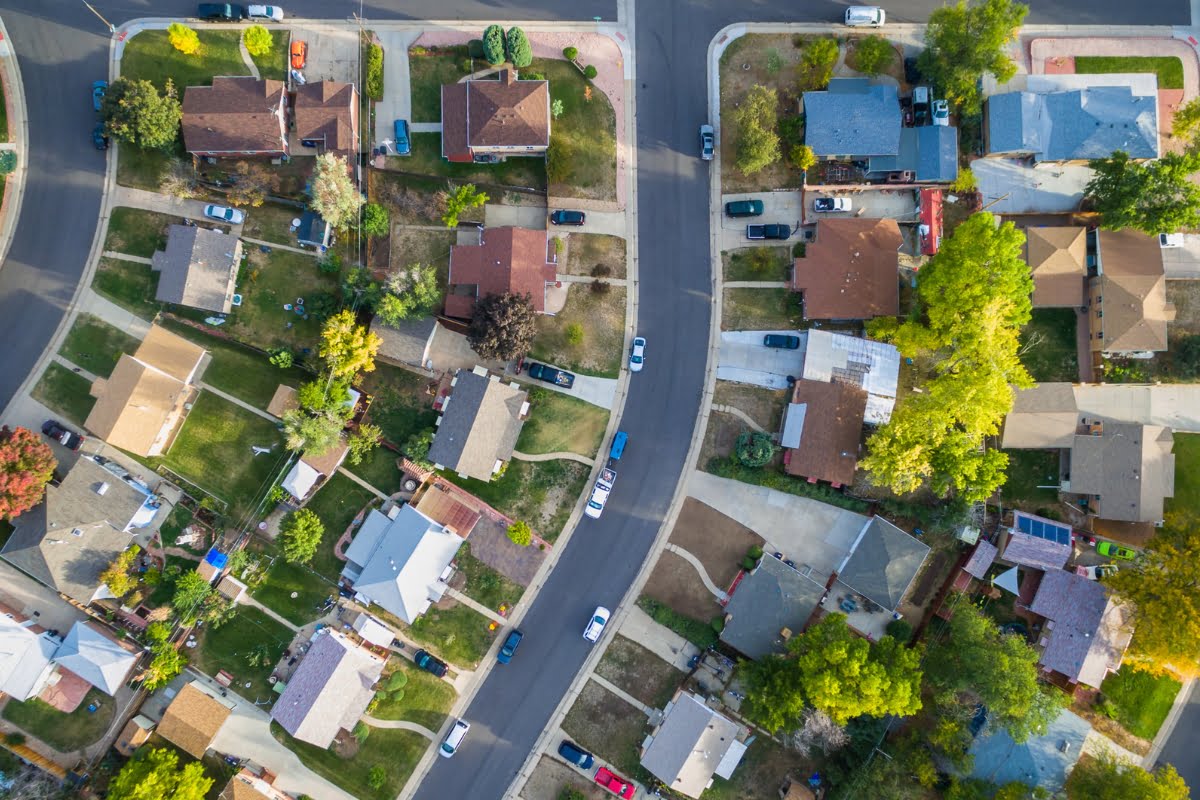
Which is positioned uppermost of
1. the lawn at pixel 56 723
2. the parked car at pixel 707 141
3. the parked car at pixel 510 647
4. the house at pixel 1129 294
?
the parked car at pixel 707 141

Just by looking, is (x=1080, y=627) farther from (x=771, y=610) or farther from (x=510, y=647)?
(x=510, y=647)

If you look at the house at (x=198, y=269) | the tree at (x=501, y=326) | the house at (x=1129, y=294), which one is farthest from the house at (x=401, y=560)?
the house at (x=1129, y=294)

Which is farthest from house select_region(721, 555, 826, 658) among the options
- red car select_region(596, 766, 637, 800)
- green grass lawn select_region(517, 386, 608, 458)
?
green grass lawn select_region(517, 386, 608, 458)

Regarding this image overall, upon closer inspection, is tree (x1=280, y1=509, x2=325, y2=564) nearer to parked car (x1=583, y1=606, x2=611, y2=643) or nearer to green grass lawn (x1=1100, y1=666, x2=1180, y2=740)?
parked car (x1=583, y1=606, x2=611, y2=643)

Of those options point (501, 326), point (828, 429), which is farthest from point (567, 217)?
point (828, 429)

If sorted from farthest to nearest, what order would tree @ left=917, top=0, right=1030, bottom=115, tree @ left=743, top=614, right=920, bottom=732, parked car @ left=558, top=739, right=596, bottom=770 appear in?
parked car @ left=558, top=739, right=596, bottom=770 < tree @ left=917, top=0, right=1030, bottom=115 < tree @ left=743, top=614, right=920, bottom=732

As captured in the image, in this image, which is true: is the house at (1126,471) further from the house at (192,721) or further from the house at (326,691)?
the house at (192,721)
